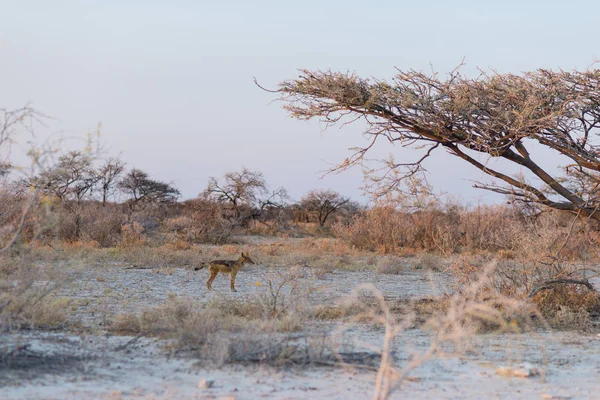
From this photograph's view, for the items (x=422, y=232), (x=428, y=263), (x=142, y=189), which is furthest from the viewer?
(x=142, y=189)

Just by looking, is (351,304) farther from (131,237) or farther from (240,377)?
(131,237)

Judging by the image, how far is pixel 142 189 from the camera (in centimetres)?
3931

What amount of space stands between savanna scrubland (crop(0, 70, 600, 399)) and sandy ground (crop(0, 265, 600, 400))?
0.03 meters

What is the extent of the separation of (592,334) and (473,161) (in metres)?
2.90

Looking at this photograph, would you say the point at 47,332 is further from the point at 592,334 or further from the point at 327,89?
the point at 592,334

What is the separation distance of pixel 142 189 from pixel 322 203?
10.7 metres

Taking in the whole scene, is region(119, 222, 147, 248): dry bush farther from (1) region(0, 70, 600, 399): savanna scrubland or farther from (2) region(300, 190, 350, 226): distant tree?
(2) region(300, 190, 350, 226): distant tree

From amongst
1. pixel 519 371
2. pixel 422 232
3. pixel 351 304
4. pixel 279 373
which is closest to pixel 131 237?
pixel 422 232

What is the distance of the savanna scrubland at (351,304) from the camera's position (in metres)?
5.62

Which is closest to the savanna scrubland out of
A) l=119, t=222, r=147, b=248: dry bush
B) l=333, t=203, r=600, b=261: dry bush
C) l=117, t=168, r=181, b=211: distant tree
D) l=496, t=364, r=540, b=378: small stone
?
l=496, t=364, r=540, b=378: small stone

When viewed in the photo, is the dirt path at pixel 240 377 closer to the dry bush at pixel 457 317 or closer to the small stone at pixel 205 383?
the small stone at pixel 205 383

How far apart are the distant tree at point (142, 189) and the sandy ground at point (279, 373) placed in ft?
103

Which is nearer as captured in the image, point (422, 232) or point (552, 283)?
point (552, 283)

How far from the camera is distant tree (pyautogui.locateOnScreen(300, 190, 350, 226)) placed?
4172 centimetres
